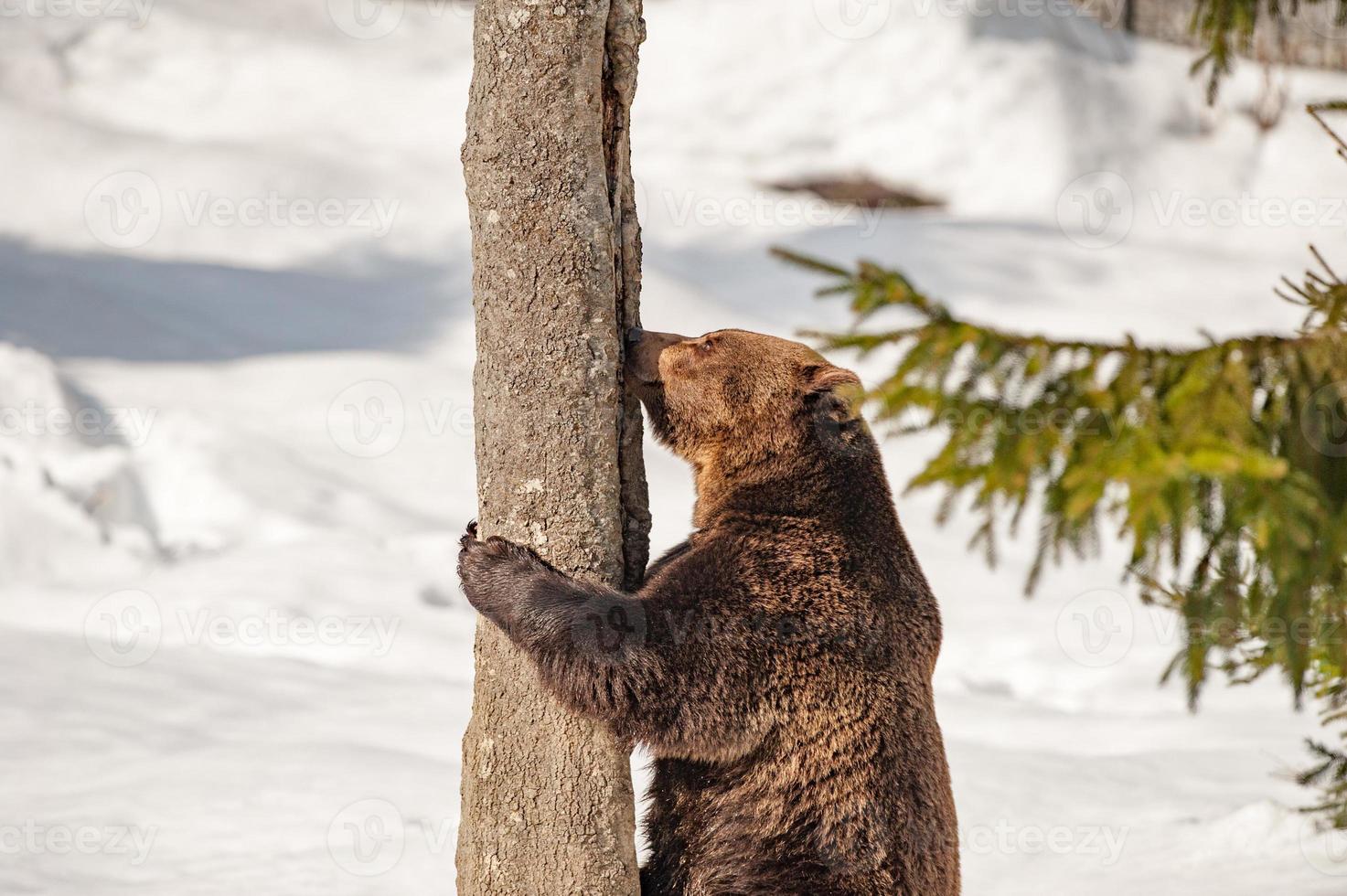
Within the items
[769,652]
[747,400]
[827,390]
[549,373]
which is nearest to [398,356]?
[747,400]

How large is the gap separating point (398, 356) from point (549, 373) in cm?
871

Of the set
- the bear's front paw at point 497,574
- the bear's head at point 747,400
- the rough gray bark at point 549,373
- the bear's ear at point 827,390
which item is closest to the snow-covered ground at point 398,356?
the rough gray bark at point 549,373

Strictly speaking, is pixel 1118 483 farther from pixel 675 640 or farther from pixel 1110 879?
pixel 1110 879

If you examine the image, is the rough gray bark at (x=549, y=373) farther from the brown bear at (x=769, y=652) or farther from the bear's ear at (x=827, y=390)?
the bear's ear at (x=827, y=390)

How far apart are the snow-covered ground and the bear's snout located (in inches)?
102

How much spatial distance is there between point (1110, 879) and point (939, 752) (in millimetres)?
2462

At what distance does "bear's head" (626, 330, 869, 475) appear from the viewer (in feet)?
12.2

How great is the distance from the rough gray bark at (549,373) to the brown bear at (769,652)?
0.17m

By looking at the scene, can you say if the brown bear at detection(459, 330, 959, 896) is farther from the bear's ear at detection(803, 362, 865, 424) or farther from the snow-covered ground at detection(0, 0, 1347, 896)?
the snow-covered ground at detection(0, 0, 1347, 896)

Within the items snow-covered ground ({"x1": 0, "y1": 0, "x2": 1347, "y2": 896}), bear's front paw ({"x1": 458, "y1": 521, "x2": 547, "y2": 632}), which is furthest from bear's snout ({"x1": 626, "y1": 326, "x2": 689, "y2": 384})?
snow-covered ground ({"x1": 0, "y1": 0, "x2": 1347, "y2": 896})

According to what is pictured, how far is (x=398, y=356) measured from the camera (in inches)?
464

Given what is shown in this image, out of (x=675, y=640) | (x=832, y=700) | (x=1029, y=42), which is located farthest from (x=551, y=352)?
(x=1029, y=42)

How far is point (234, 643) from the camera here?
24.6ft

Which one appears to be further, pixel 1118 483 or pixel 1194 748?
pixel 1194 748
